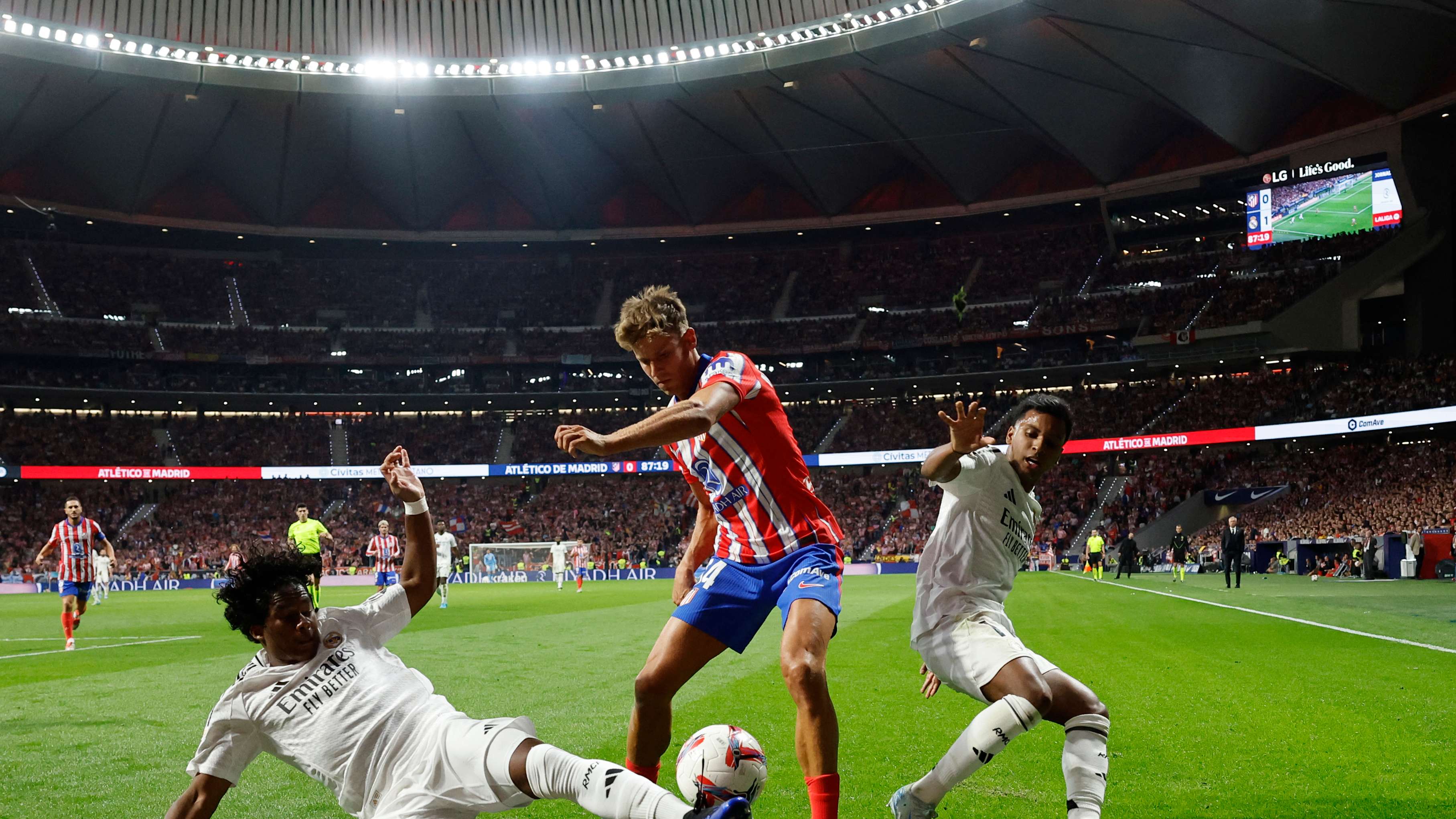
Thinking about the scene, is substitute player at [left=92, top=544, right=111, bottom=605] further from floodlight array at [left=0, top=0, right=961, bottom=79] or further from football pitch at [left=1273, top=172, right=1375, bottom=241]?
football pitch at [left=1273, top=172, right=1375, bottom=241]

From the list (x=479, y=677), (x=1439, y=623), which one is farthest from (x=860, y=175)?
(x=479, y=677)

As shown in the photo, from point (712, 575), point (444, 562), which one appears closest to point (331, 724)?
point (712, 575)

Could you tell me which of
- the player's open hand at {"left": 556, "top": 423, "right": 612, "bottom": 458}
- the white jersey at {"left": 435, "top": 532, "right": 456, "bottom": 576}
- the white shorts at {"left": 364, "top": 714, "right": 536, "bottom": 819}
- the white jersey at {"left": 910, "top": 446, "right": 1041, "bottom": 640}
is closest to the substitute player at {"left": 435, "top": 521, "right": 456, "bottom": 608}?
the white jersey at {"left": 435, "top": 532, "right": 456, "bottom": 576}

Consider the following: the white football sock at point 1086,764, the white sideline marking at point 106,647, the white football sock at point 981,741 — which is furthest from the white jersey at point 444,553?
the white football sock at point 1086,764

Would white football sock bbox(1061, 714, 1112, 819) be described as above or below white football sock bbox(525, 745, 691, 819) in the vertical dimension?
below

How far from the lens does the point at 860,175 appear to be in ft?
171

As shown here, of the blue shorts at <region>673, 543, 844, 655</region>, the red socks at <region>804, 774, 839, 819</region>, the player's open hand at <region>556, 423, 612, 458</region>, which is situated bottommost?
the red socks at <region>804, 774, 839, 819</region>

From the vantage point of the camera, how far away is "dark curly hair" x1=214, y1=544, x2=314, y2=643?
12.5ft

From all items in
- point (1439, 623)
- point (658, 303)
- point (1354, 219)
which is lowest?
point (1439, 623)

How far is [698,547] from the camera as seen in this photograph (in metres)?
5.44

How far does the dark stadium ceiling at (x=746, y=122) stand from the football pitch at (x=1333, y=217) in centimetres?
275

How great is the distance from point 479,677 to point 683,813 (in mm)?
7837

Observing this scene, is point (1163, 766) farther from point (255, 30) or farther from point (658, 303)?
point (255, 30)

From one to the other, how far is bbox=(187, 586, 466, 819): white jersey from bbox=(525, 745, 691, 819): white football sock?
1.59ft
